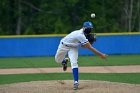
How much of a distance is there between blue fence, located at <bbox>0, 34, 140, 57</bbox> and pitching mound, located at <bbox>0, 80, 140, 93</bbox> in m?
11.8

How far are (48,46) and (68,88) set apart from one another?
1292 centimetres

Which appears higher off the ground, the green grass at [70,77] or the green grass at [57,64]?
the green grass at [70,77]

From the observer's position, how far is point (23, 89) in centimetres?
1052

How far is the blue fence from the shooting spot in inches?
924

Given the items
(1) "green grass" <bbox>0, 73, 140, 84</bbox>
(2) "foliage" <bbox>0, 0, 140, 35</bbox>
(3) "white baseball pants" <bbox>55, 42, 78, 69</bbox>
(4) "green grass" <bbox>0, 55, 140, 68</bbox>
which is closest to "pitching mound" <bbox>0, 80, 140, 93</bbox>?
(3) "white baseball pants" <bbox>55, 42, 78, 69</bbox>

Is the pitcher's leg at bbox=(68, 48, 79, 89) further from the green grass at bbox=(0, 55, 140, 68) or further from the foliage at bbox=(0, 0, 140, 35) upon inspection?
the foliage at bbox=(0, 0, 140, 35)

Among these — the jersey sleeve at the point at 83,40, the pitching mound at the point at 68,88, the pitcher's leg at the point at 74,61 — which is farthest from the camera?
the pitcher's leg at the point at 74,61

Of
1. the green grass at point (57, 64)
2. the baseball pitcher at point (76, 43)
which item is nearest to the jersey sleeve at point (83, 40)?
the baseball pitcher at point (76, 43)

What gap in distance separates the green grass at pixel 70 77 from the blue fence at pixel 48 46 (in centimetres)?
894

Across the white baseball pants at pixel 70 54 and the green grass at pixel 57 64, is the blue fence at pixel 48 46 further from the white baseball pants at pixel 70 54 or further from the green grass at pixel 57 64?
the white baseball pants at pixel 70 54

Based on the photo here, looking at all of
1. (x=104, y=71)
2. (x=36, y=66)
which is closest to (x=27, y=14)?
(x=36, y=66)

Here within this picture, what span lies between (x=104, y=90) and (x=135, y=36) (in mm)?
14369

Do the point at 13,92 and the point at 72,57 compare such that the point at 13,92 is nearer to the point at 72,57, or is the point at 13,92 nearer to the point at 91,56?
the point at 72,57

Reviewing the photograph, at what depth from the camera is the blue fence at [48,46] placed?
2347 centimetres
